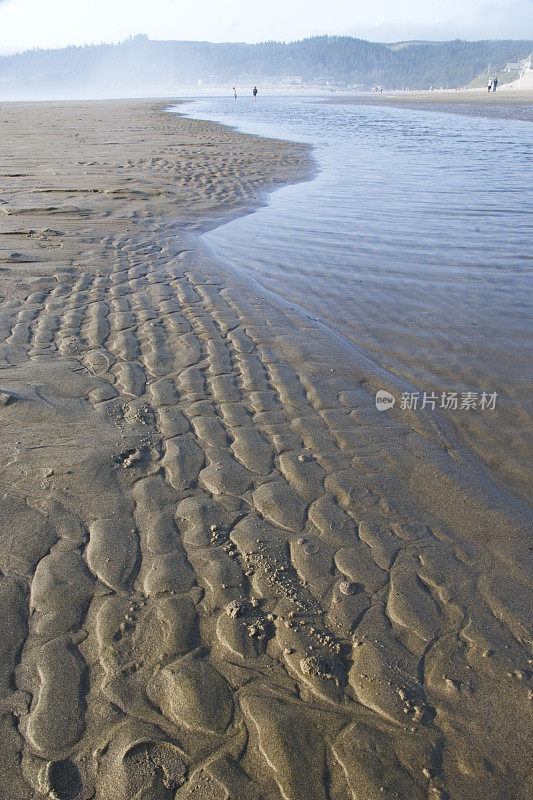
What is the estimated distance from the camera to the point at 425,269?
6.43 metres

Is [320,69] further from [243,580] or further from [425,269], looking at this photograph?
[243,580]

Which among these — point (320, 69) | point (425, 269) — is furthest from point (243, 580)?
point (320, 69)

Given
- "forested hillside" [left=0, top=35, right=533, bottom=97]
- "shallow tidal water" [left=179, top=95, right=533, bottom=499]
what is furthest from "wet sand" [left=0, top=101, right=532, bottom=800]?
"forested hillside" [left=0, top=35, right=533, bottom=97]

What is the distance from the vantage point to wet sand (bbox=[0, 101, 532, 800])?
164cm

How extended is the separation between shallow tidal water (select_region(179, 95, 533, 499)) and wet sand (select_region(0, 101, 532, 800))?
0.44 meters

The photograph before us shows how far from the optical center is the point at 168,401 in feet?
11.7

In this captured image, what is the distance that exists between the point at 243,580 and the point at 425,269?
5224 millimetres

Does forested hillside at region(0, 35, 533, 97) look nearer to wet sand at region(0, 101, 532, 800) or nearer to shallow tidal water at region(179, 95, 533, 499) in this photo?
shallow tidal water at region(179, 95, 533, 499)

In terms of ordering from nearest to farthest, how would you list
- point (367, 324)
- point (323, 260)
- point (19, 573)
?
point (19, 573)
point (367, 324)
point (323, 260)

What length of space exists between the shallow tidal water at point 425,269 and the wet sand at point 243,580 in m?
0.44

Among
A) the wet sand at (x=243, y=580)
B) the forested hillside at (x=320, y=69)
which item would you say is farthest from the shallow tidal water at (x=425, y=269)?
the forested hillside at (x=320, y=69)

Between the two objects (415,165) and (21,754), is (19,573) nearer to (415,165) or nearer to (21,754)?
(21,754)

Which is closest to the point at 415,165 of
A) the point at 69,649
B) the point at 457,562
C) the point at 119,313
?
the point at 119,313

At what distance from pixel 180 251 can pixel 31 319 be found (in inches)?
114
